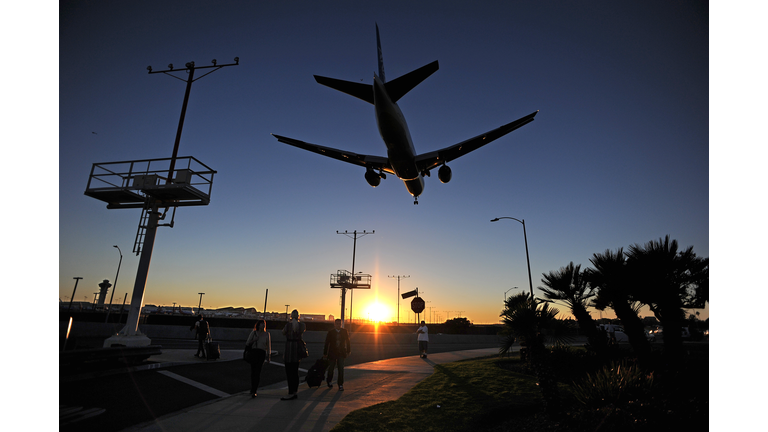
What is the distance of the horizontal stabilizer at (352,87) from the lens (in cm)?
1650

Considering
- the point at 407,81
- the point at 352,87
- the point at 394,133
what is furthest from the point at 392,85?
the point at 352,87

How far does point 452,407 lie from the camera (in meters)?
7.58

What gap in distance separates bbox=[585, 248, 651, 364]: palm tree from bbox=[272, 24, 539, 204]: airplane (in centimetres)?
730

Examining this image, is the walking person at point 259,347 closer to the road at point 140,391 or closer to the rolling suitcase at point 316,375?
the road at point 140,391

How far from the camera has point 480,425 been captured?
6.40 meters

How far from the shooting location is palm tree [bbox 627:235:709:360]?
8.47m

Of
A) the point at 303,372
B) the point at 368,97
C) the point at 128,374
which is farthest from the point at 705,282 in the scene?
the point at 128,374

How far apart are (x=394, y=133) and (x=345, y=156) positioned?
11.5 ft

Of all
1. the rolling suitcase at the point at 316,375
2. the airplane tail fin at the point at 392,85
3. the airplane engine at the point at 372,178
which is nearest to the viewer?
the rolling suitcase at the point at 316,375

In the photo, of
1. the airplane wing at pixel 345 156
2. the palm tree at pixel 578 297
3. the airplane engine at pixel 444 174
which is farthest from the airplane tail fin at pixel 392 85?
the palm tree at pixel 578 297

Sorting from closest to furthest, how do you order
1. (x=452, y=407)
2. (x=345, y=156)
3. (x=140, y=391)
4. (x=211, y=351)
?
(x=452, y=407) < (x=140, y=391) < (x=211, y=351) < (x=345, y=156)

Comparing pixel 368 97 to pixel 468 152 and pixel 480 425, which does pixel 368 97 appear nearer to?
pixel 468 152

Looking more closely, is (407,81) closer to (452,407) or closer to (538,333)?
(538,333)

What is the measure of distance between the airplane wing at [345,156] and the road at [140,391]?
987cm
